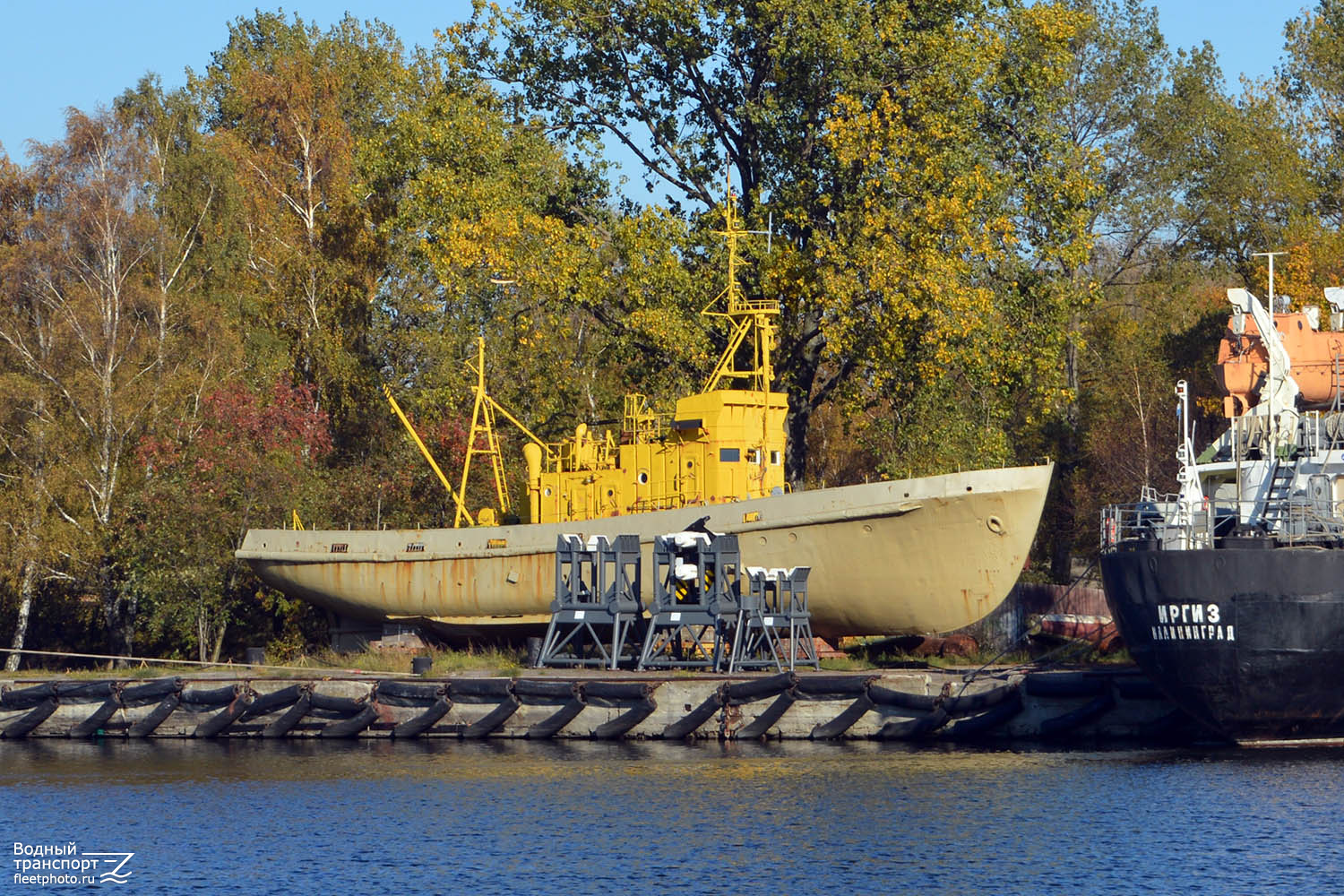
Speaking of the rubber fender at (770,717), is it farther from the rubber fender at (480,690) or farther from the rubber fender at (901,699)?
the rubber fender at (480,690)

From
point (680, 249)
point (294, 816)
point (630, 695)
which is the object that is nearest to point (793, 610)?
point (630, 695)

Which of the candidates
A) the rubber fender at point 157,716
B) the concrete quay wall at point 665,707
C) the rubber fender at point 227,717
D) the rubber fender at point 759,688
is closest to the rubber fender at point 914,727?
the concrete quay wall at point 665,707

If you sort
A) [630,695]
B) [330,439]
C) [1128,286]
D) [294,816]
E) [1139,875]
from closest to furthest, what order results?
[1139,875], [294,816], [630,695], [330,439], [1128,286]

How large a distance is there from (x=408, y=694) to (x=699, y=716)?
5.62 m

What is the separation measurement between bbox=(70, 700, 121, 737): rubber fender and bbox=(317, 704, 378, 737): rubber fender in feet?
14.4

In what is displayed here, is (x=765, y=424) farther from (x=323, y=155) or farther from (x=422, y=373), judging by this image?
(x=323, y=155)

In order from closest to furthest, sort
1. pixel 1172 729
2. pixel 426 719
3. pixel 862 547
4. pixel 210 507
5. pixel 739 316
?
pixel 1172 729, pixel 426 719, pixel 862 547, pixel 739 316, pixel 210 507

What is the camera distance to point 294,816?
24328mm

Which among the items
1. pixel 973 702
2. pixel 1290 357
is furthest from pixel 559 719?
pixel 1290 357

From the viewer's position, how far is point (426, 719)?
30797 mm

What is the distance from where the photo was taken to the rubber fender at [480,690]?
3044cm

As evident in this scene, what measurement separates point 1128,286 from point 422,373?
85.4 feet

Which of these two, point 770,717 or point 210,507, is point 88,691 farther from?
point 770,717
